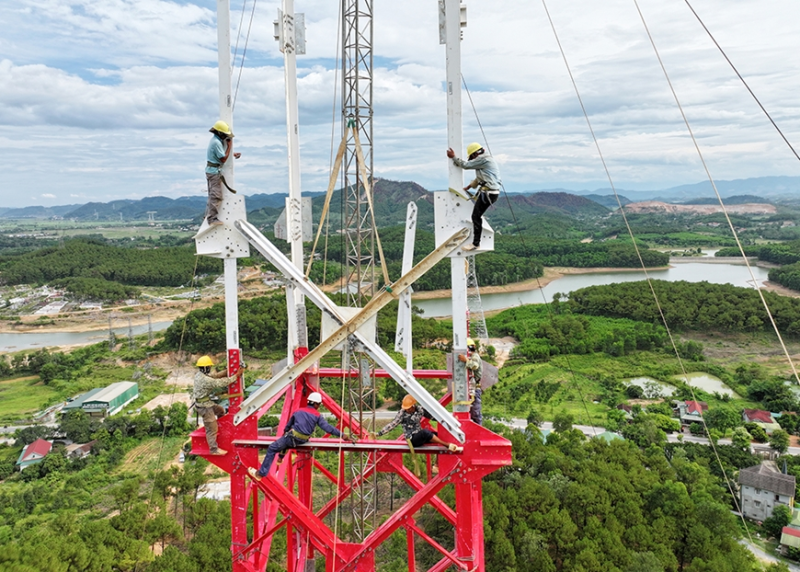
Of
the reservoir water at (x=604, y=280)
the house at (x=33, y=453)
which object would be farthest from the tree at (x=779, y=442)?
the house at (x=33, y=453)

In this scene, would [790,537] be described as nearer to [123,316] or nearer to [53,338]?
[53,338]

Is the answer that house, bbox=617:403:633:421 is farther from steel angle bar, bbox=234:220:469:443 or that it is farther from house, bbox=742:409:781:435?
steel angle bar, bbox=234:220:469:443

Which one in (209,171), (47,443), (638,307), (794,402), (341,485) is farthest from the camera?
(638,307)

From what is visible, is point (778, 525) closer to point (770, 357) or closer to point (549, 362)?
point (549, 362)

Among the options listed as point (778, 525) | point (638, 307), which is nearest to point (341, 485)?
point (778, 525)

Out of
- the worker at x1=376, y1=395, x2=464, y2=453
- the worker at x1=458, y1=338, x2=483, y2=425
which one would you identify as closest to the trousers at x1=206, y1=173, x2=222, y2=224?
the worker at x1=376, y1=395, x2=464, y2=453

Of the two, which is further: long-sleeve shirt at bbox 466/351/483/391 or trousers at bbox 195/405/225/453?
long-sleeve shirt at bbox 466/351/483/391
